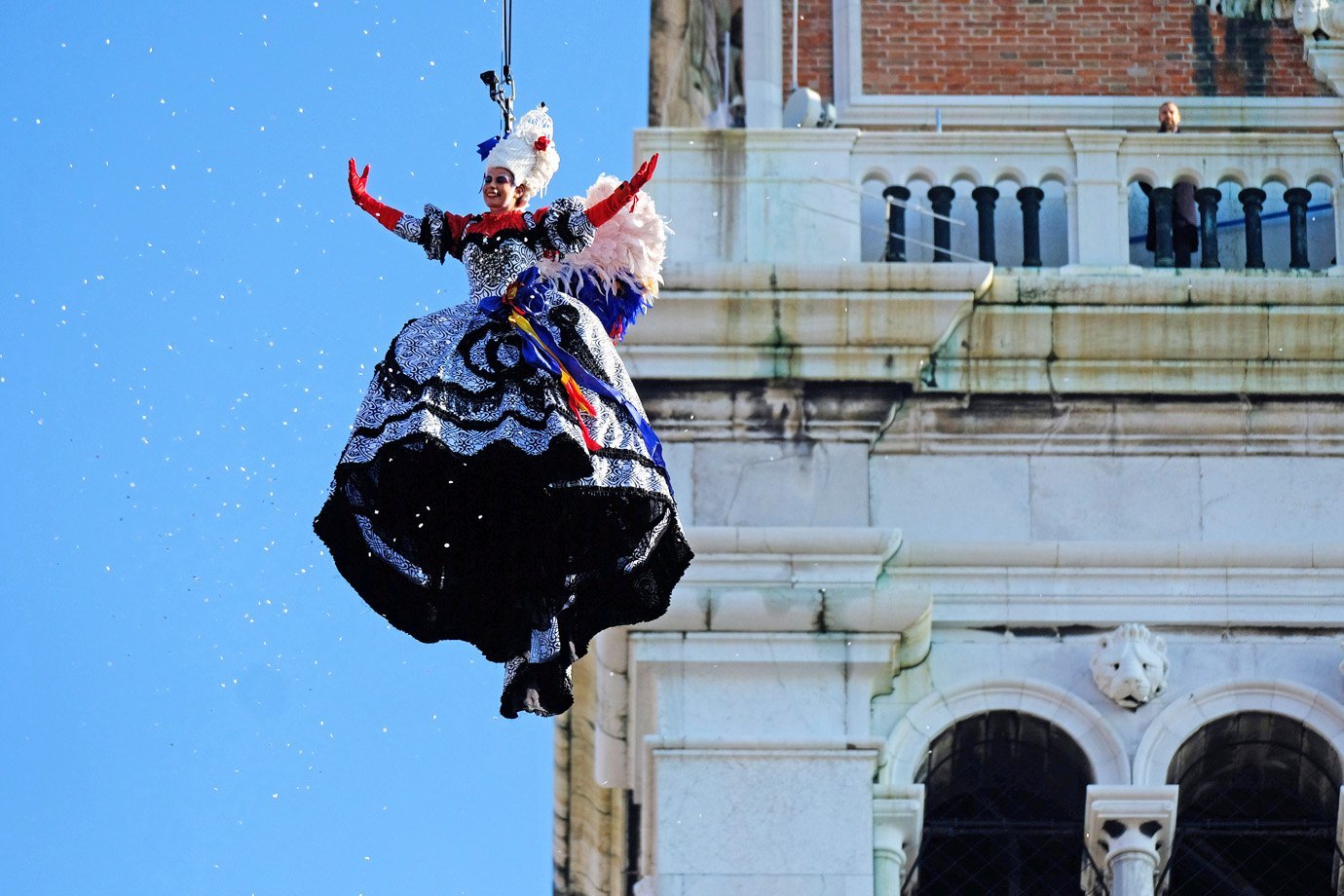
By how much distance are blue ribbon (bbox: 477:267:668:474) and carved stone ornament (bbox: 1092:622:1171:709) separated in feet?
17.3

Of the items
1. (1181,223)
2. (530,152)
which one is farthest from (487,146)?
(1181,223)

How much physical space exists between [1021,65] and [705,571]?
4.42 metres

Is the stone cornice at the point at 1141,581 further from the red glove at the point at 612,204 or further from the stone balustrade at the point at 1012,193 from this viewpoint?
the red glove at the point at 612,204

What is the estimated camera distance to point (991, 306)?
25.2 metres

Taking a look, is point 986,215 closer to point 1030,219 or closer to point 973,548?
point 1030,219

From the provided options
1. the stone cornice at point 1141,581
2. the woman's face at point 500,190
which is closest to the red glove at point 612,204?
the woman's face at point 500,190

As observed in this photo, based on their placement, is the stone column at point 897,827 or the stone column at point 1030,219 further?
the stone column at point 1030,219

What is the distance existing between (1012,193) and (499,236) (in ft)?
22.0

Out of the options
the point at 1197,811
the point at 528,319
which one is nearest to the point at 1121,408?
the point at 1197,811

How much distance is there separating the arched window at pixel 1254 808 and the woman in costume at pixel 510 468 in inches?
221

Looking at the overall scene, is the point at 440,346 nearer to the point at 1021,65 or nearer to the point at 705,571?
the point at 705,571

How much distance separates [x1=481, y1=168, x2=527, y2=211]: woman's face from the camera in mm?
20328

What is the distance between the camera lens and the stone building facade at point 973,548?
2438 centimetres

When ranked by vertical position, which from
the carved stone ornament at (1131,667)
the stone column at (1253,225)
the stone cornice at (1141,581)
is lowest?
the carved stone ornament at (1131,667)
